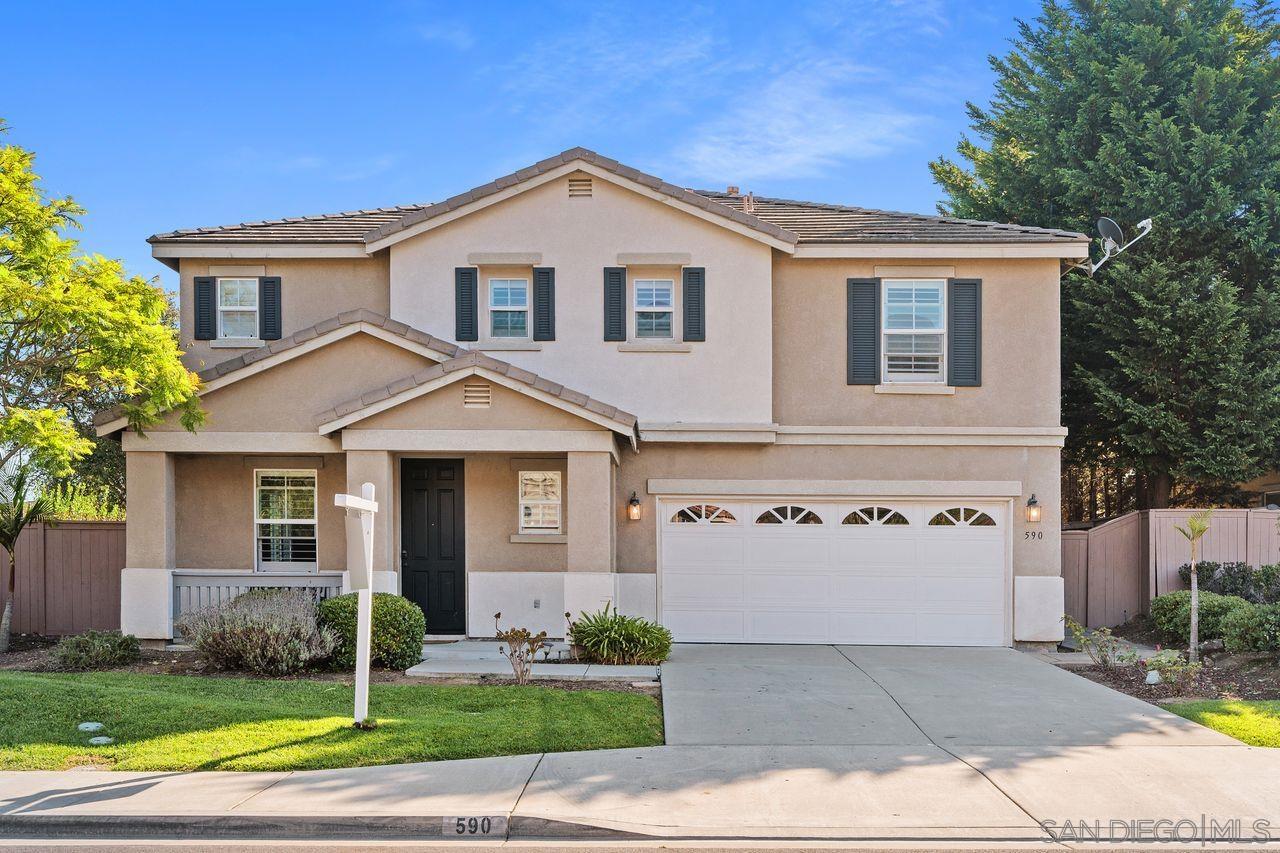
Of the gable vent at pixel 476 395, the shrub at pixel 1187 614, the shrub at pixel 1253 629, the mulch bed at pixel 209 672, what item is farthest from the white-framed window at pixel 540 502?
the shrub at pixel 1253 629

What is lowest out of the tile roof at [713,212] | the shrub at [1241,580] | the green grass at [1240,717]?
the green grass at [1240,717]

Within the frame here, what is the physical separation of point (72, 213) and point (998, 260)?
517 inches

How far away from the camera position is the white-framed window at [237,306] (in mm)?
15484

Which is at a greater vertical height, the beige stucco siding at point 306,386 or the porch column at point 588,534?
the beige stucco siding at point 306,386

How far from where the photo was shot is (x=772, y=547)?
1484 cm

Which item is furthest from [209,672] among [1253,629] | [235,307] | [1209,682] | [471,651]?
[1253,629]

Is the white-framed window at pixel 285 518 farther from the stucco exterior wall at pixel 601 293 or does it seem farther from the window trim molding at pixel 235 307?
the stucco exterior wall at pixel 601 293

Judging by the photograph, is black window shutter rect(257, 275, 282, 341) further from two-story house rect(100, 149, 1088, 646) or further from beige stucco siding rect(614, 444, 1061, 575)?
beige stucco siding rect(614, 444, 1061, 575)

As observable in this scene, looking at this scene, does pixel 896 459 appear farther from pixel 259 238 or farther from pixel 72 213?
pixel 72 213

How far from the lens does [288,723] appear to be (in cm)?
867

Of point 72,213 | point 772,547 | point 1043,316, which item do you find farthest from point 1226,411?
point 72,213

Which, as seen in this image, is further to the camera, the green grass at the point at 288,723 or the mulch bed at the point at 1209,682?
the mulch bed at the point at 1209,682

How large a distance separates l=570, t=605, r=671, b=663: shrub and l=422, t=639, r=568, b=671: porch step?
1.64 feet

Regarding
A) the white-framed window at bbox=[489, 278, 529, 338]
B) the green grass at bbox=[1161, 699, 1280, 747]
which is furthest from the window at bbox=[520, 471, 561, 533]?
the green grass at bbox=[1161, 699, 1280, 747]
